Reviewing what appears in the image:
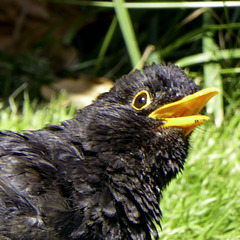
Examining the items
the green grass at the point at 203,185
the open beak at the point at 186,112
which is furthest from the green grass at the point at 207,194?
the open beak at the point at 186,112

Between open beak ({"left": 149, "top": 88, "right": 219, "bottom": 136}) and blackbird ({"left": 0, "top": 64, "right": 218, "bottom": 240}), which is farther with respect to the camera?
open beak ({"left": 149, "top": 88, "right": 219, "bottom": 136})

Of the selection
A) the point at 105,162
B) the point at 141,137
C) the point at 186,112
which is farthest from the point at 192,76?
the point at 105,162

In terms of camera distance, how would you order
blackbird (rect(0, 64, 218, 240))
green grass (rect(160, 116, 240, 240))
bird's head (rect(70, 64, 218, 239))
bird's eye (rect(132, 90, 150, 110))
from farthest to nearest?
1. green grass (rect(160, 116, 240, 240))
2. bird's eye (rect(132, 90, 150, 110))
3. bird's head (rect(70, 64, 218, 239))
4. blackbird (rect(0, 64, 218, 240))

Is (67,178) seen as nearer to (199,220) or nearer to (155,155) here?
(155,155)

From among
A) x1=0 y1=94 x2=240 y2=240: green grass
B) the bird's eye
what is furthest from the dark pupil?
x1=0 y1=94 x2=240 y2=240: green grass

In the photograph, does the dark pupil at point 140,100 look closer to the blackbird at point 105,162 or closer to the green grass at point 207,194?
the blackbird at point 105,162

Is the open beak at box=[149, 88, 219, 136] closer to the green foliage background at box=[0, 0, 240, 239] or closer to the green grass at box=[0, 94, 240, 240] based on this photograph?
the green grass at box=[0, 94, 240, 240]

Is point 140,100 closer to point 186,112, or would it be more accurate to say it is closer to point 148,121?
point 148,121
